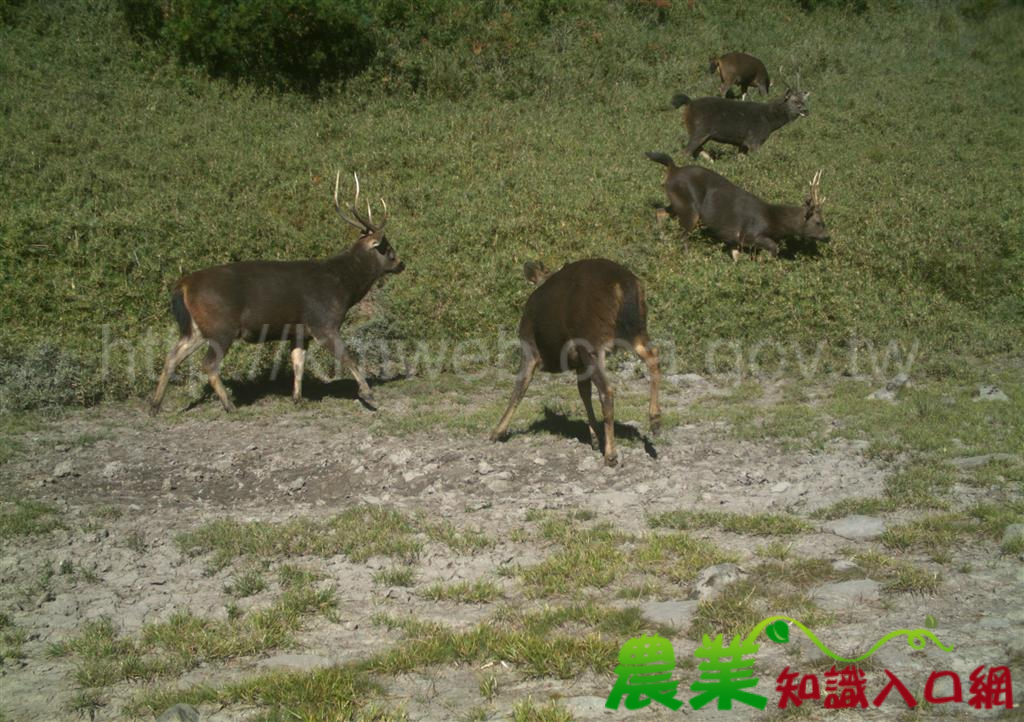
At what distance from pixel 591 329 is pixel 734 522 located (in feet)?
6.98

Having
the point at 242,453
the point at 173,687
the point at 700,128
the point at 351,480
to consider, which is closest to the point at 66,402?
the point at 242,453

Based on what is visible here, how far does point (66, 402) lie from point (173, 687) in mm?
6140

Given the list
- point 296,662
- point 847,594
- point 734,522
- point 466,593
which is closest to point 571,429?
point 734,522

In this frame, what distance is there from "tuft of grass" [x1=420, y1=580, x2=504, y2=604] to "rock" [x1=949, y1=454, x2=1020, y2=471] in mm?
3532

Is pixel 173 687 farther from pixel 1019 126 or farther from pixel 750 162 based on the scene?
pixel 1019 126

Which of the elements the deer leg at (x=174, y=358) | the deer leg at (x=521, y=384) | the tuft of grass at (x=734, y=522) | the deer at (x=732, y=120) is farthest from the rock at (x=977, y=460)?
the deer at (x=732, y=120)

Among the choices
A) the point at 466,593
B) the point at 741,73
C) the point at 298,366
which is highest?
the point at 741,73

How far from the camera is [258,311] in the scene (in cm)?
1008

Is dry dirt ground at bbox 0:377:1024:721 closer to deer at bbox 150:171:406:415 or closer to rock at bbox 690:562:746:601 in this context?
rock at bbox 690:562:746:601

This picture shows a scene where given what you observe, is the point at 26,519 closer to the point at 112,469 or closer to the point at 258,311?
the point at 112,469

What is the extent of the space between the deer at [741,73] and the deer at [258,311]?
11.6 meters

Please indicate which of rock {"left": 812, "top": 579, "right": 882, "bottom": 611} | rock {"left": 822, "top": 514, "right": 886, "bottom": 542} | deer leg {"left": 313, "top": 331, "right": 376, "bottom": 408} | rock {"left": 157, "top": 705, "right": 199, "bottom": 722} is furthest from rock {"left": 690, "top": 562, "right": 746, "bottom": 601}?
deer leg {"left": 313, "top": 331, "right": 376, "bottom": 408}

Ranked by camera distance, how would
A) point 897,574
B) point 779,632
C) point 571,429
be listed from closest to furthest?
point 779,632 → point 897,574 → point 571,429

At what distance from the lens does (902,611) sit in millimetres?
4984
